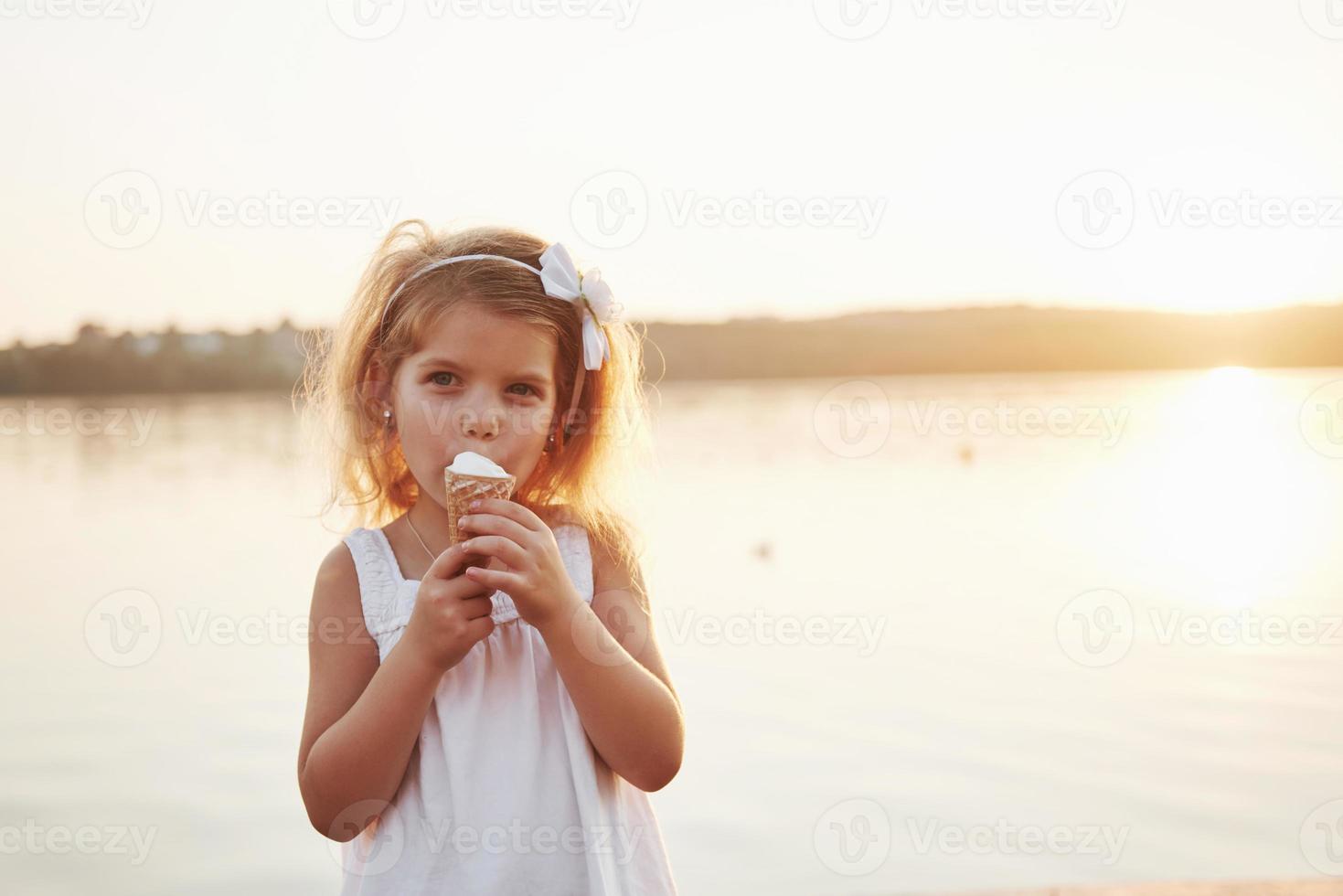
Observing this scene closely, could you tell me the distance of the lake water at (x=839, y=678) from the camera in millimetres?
3428

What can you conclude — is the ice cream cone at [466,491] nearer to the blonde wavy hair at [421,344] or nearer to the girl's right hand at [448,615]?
the girl's right hand at [448,615]

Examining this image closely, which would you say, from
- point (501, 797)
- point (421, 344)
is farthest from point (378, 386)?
point (501, 797)

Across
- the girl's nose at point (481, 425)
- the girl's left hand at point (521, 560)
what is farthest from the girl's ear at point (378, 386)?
the girl's left hand at point (521, 560)

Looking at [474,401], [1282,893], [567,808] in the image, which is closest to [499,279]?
[474,401]

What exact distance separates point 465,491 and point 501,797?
0.42 m

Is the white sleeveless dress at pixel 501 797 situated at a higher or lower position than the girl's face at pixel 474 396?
lower

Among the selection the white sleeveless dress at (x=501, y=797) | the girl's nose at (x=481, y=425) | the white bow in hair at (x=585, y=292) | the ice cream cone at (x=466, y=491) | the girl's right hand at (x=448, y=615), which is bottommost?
the white sleeveless dress at (x=501, y=797)

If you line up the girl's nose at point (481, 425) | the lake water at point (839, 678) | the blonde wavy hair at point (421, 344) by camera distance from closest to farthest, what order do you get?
the girl's nose at point (481, 425), the blonde wavy hair at point (421, 344), the lake water at point (839, 678)

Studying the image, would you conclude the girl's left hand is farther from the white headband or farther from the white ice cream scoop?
the white headband

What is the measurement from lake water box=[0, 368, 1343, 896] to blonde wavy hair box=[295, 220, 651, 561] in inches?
5.9

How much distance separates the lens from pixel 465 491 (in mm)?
1578

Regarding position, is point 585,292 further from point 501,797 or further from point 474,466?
point 501,797

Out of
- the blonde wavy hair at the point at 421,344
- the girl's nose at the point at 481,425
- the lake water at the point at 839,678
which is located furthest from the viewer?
the lake water at the point at 839,678

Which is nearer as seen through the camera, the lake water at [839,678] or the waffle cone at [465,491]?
the waffle cone at [465,491]
